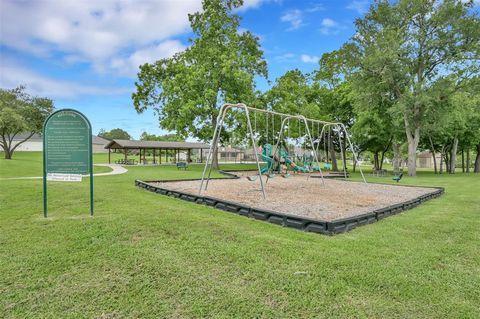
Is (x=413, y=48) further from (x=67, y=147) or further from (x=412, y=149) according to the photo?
(x=67, y=147)

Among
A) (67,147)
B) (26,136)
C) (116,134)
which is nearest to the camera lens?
(67,147)

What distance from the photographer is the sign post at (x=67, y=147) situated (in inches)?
224

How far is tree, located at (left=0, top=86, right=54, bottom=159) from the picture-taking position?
→ 2952 cm

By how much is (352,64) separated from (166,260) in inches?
850

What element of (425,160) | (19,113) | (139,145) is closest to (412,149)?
(139,145)

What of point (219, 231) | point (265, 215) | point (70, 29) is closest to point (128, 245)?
point (219, 231)

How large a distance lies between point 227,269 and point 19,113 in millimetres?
38863

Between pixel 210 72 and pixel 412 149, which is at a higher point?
pixel 210 72

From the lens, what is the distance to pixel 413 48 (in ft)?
66.5

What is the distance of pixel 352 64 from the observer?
840 inches

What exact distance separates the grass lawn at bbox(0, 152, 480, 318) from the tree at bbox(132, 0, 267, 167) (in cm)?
1696

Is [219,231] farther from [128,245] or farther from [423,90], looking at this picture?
[423,90]

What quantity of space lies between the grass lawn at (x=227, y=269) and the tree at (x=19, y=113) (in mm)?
30556

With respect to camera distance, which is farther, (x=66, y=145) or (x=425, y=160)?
(x=425, y=160)
